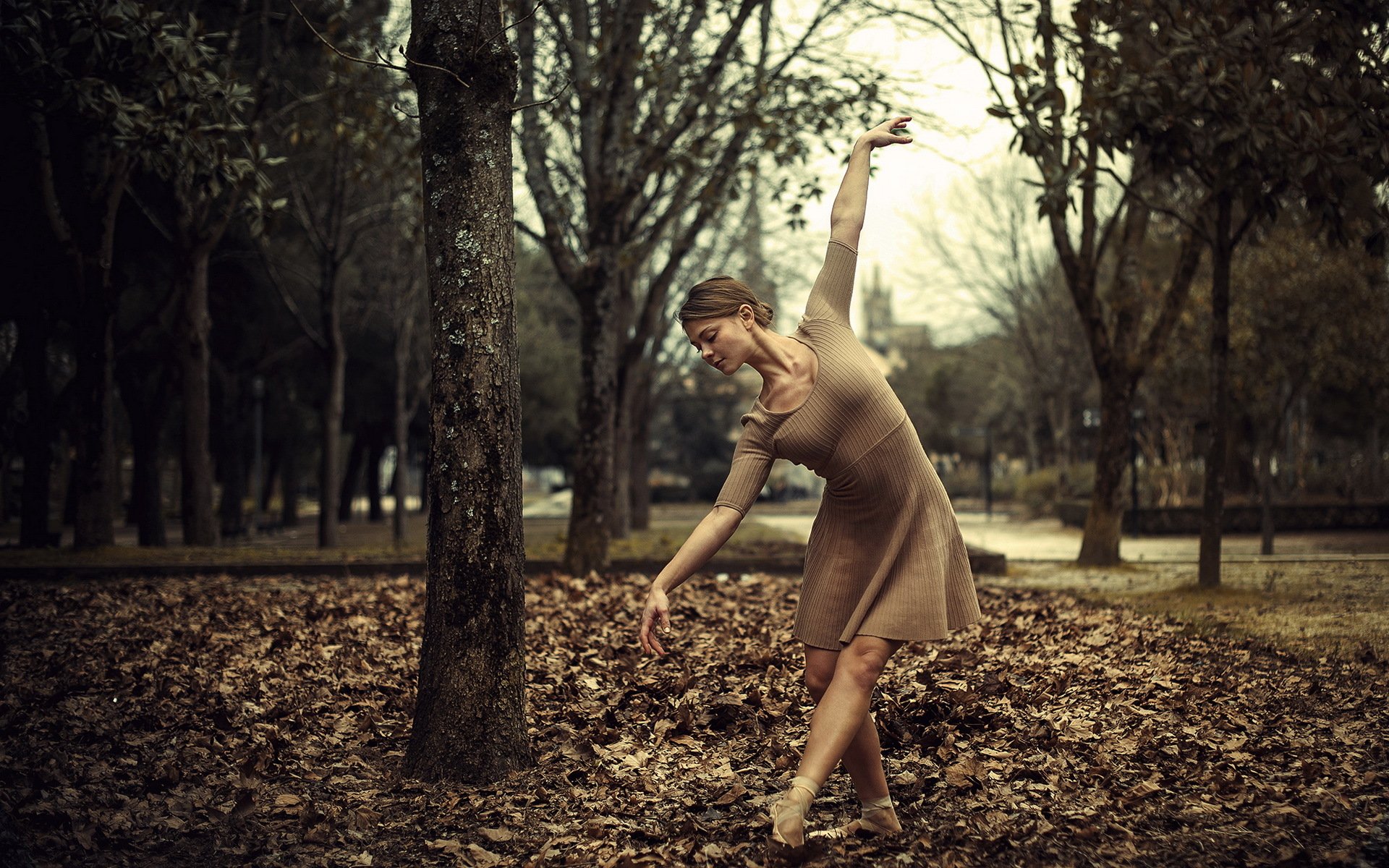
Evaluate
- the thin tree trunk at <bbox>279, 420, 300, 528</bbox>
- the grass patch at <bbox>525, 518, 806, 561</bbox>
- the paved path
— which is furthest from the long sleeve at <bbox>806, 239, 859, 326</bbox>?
the thin tree trunk at <bbox>279, 420, 300, 528</bbox>

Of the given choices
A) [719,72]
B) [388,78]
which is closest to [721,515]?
[719,72]

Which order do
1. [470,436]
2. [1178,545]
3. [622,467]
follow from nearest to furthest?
[470,436]
[1178,545]
[622,467]

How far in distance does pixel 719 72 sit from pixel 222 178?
22.5ft

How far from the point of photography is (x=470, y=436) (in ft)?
16.5

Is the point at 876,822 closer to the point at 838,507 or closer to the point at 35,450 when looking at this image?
the point at 838,507

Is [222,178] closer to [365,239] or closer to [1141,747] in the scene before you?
[1141,747]

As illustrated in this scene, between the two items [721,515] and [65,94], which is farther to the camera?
[65,94]

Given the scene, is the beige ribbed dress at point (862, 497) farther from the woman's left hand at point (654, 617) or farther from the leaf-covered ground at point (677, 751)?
the leaf-covered ground at point (677, 751)

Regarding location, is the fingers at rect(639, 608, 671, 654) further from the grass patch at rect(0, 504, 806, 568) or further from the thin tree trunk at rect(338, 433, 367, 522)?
the thin tree trunk at rect(338, 433, 367, 522)

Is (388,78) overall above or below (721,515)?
above

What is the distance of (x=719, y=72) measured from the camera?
51.6ft

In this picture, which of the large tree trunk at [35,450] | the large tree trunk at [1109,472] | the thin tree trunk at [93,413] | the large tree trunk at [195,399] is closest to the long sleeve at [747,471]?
the large tree trunk at [1109,472]

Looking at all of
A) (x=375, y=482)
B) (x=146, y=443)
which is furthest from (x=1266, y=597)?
(x=375, y=482)

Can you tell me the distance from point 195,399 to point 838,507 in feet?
53.8
